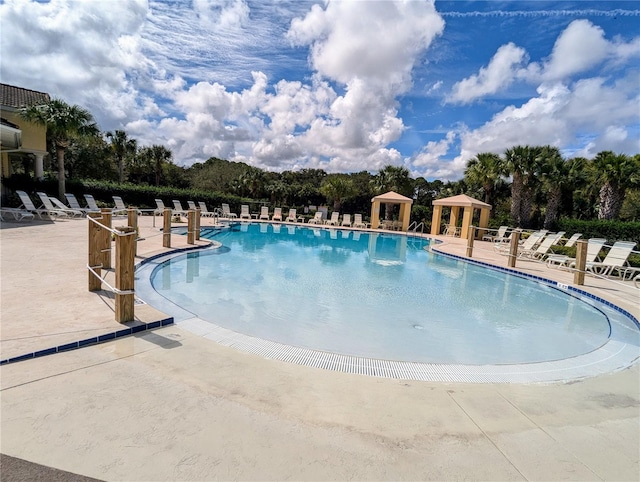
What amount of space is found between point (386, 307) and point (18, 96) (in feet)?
78.9

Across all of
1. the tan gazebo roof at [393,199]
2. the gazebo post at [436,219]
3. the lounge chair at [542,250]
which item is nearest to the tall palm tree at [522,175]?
the gazebo post at [436,219]

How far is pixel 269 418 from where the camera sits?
2418mm

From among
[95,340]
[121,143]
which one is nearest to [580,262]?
[95,340]

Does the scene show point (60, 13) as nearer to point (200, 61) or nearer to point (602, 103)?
point (200, 61)

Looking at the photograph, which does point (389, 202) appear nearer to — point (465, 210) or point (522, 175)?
point (465, 210)

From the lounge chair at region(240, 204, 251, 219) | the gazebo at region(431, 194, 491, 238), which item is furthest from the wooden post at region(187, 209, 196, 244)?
the gazebo at region(431, 194, 491, 238)

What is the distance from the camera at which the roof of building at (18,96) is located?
17844 millimetres

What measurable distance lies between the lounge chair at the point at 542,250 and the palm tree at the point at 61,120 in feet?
69.5

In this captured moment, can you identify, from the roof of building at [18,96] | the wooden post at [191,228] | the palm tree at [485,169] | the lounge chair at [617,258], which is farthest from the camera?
the palm tree at [485,169]

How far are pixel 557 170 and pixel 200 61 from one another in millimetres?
19549

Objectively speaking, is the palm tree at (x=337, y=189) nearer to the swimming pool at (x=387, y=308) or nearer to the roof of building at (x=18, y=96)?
the swimming pool at (x=387, y=308)

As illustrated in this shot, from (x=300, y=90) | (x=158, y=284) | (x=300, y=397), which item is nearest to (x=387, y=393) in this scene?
(x=300, y=397)

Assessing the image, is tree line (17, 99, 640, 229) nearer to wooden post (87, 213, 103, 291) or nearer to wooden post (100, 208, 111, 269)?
wooden post (100, 208, 111, 269)

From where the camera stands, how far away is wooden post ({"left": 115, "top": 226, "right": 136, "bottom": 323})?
12.1 feet
